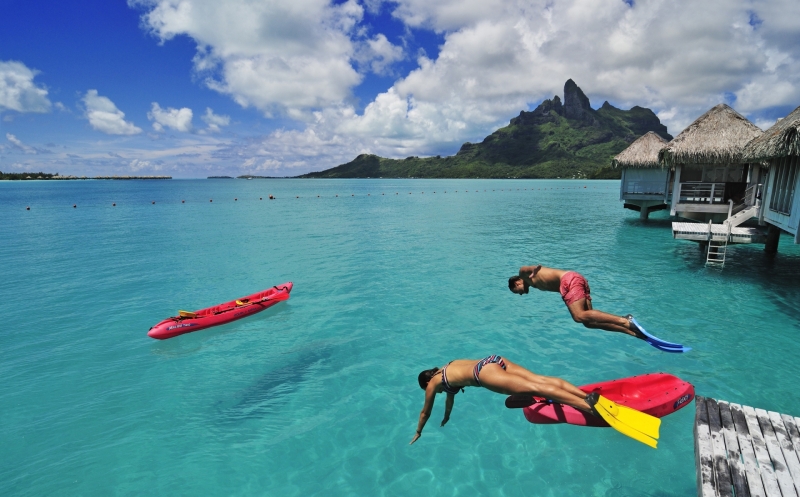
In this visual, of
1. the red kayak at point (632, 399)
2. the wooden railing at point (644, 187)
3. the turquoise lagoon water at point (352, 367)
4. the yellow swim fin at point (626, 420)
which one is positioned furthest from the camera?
the wooden railing at point (644, 187)

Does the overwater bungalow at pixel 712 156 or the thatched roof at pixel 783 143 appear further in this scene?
the overwater bungalow at pixel 712 156

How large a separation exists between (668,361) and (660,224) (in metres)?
27.1

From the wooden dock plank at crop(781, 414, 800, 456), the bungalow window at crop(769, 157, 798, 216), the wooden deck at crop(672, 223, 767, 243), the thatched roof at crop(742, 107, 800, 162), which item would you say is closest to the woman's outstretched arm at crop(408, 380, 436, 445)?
the wooden dock plank at crop(781, 414, 800, 456)

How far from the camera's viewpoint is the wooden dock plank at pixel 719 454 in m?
4.46

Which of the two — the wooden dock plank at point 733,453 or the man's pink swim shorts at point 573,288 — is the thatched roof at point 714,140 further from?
the wooden dock plank at point 733,453

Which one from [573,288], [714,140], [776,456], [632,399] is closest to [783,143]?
[714,140]

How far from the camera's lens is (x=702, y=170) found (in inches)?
1015

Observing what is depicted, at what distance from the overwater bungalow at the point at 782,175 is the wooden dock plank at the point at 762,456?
10.7 metres

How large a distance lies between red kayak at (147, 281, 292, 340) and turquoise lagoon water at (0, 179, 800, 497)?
0.33m

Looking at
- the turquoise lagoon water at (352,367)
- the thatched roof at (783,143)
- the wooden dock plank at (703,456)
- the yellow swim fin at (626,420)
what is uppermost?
the thatched roof at (783,143)

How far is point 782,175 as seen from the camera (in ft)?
51.4

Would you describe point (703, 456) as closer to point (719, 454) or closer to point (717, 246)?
point (719, 454)

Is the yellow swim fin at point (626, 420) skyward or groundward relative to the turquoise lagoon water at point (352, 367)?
skyward

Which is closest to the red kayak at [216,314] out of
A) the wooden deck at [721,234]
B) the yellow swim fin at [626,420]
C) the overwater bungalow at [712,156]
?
the yellow swim fin at [626,420]
